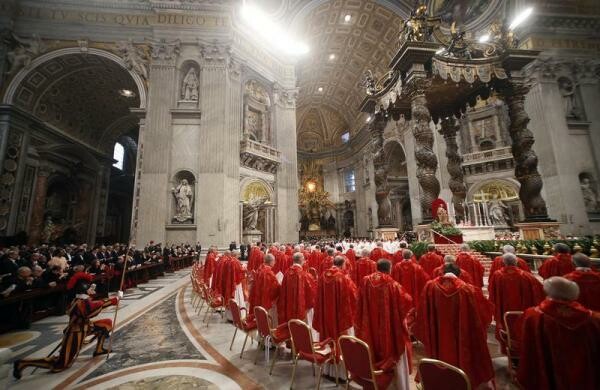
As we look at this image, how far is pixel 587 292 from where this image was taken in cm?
260

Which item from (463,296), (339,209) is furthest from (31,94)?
(339,209)

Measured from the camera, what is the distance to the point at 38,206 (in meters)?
13.2

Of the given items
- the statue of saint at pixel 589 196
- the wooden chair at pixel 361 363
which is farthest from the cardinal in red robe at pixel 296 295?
the statue of saint at pixel 589 196

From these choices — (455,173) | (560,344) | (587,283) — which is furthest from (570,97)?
(560,344)

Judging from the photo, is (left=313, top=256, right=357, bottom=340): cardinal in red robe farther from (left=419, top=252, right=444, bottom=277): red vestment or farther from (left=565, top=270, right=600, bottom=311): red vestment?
(left=419, top=252, right=444, bottom=277): red vestment

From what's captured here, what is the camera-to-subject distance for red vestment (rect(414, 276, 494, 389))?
207cm

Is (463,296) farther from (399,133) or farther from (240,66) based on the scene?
(399,133)

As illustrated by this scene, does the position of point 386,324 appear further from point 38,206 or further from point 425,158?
point 38,206

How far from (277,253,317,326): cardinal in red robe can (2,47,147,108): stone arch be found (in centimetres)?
1343

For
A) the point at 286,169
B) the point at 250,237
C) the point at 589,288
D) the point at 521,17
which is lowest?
the point at 589,288

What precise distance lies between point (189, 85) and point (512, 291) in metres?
15.1

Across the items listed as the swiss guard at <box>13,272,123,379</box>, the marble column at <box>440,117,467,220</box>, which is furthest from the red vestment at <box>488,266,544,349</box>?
the marble column at <box>440,117,467,220</box>

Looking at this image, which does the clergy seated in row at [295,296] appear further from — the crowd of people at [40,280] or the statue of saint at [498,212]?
the statue of saint at [498,212]

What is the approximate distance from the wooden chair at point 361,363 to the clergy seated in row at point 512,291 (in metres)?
1.63
